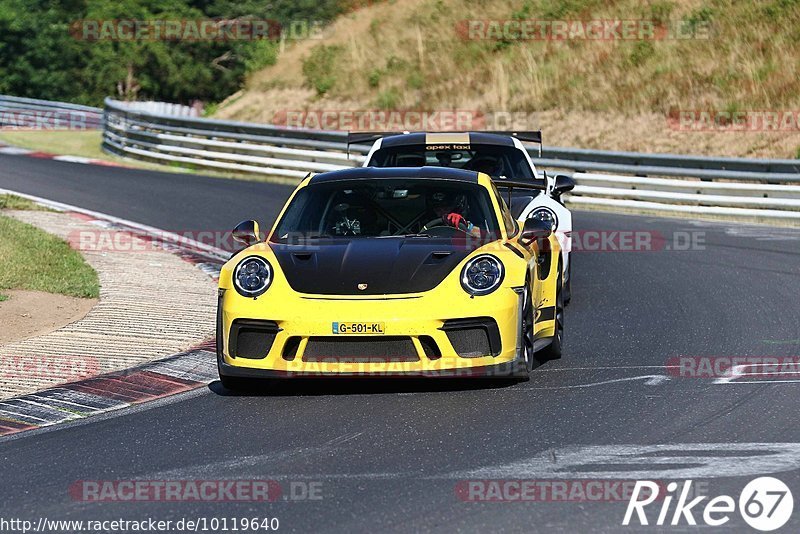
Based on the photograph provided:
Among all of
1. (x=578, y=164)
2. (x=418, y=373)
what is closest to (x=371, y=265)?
(x=418, y=373)

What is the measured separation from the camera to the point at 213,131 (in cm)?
2614

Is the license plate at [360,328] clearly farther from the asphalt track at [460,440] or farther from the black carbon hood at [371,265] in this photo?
the asphalt track at [460,440]

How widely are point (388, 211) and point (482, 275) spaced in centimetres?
126

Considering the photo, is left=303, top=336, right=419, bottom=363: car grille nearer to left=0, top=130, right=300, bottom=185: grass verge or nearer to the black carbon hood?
the black carbon hood

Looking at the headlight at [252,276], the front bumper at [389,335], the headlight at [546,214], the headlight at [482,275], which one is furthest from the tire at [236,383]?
the headlight at [546,214]

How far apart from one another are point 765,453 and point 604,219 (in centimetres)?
1315

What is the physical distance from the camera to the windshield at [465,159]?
1241 cm

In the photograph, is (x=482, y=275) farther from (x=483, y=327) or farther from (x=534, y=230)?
(x=534, y=230)

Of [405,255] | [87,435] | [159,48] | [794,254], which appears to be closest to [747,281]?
[794,254]

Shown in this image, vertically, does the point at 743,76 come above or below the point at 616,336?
above

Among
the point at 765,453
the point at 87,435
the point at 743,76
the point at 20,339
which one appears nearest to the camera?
the point at 765,453

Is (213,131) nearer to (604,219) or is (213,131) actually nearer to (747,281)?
(604,219)

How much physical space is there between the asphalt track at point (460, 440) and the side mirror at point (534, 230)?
87cm

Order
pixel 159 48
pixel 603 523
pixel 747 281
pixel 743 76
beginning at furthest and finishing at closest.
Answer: pixel 159 48
pixel 743 76
pixel 747 281
pixel 603 523
